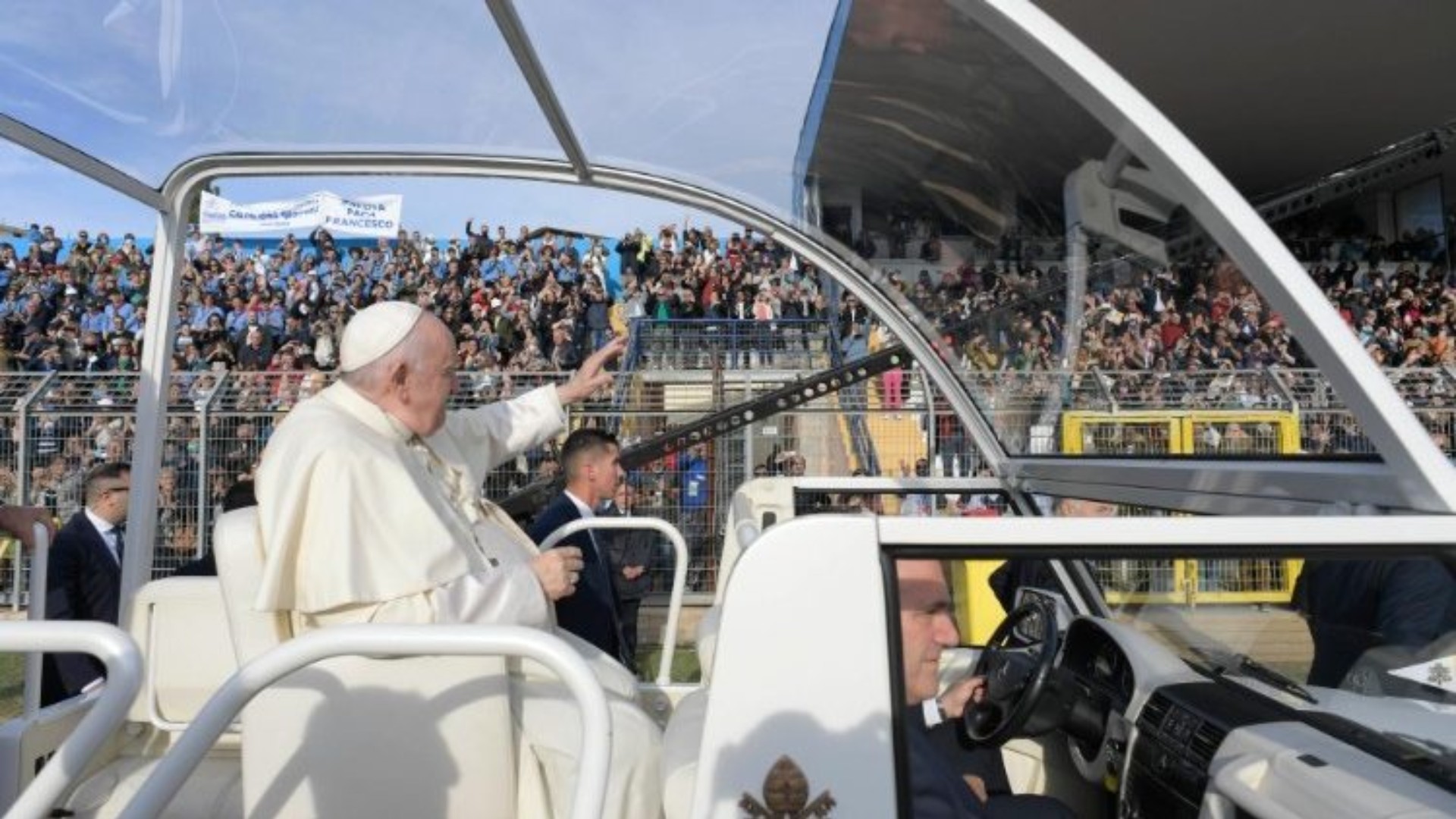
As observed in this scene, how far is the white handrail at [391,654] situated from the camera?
4.75 ft

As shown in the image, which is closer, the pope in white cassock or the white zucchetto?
the pope in white cassock

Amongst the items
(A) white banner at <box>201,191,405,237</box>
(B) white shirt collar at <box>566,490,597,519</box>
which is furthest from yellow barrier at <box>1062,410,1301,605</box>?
(A) white banner at <box>201,191,405,237</box>

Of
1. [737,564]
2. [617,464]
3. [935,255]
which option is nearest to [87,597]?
[617,464]

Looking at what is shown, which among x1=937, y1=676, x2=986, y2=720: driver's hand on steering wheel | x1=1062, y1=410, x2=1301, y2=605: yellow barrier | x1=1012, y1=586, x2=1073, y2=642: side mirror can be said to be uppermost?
x1=1062, y1=410, x2=1301, y2=605: yellow barrier

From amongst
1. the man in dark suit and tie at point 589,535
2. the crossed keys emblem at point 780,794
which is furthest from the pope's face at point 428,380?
the crossed keys emblem at point 780,794

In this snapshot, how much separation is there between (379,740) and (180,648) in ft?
4.15

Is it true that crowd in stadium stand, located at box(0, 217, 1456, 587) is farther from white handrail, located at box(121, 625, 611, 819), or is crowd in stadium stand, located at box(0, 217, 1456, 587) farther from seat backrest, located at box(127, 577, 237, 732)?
seat backrest, located at box(127, 577, 237, 732)

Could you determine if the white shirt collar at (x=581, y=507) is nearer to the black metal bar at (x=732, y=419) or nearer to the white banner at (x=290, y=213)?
the black metal bar at (x=732, y=419)

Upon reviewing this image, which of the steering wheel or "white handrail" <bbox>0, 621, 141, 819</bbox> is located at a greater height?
"white handrail" <bbox>0, 621, 141, 819</bbox>

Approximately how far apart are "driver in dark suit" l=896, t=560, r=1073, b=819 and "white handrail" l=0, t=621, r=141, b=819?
3.51 ft

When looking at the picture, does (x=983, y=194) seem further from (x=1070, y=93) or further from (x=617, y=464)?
(x=617, y=464)

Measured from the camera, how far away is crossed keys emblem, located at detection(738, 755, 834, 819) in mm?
1557

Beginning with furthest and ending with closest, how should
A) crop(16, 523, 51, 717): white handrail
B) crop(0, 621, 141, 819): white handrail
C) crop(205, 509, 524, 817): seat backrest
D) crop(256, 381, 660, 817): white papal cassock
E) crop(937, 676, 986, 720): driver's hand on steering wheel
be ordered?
crop(16, 523, 51, 717): white handrail < crop(937, 676, 986, 720): driver's hand on steering wheel < crop(256, 381, 660, 817): white papal cassock < crop(205, 509, 524, 817): seat backrest < crop(0, 621, 141, 819): white handrail

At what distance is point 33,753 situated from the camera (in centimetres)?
283
